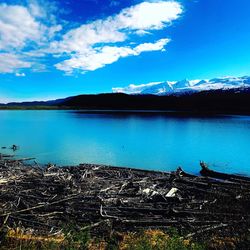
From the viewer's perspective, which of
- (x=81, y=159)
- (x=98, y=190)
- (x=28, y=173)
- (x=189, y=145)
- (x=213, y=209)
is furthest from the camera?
(x=189, y=145)

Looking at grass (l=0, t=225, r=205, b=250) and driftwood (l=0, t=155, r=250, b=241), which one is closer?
grass (l=0, t=225, r=205, b=250)

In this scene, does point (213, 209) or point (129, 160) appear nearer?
point (213, 209)

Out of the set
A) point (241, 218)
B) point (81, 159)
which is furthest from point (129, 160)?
point (241, 218)

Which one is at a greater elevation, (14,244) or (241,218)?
(14,244)

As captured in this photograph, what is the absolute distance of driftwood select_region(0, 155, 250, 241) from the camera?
57.3 ft

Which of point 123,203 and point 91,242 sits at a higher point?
point 91,242

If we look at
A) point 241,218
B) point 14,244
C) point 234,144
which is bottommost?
point 234,144

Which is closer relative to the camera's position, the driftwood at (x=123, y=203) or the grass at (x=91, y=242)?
the grass at (x=91, y=242)

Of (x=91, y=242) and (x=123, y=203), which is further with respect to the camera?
(x=123, y=203)

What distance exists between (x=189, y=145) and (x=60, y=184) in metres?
47.1

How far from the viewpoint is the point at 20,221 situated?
1752 centimetres

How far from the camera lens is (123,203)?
2012 centimetres

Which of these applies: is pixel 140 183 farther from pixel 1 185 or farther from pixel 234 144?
pixel 234 144

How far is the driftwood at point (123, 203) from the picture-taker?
17.5 m
